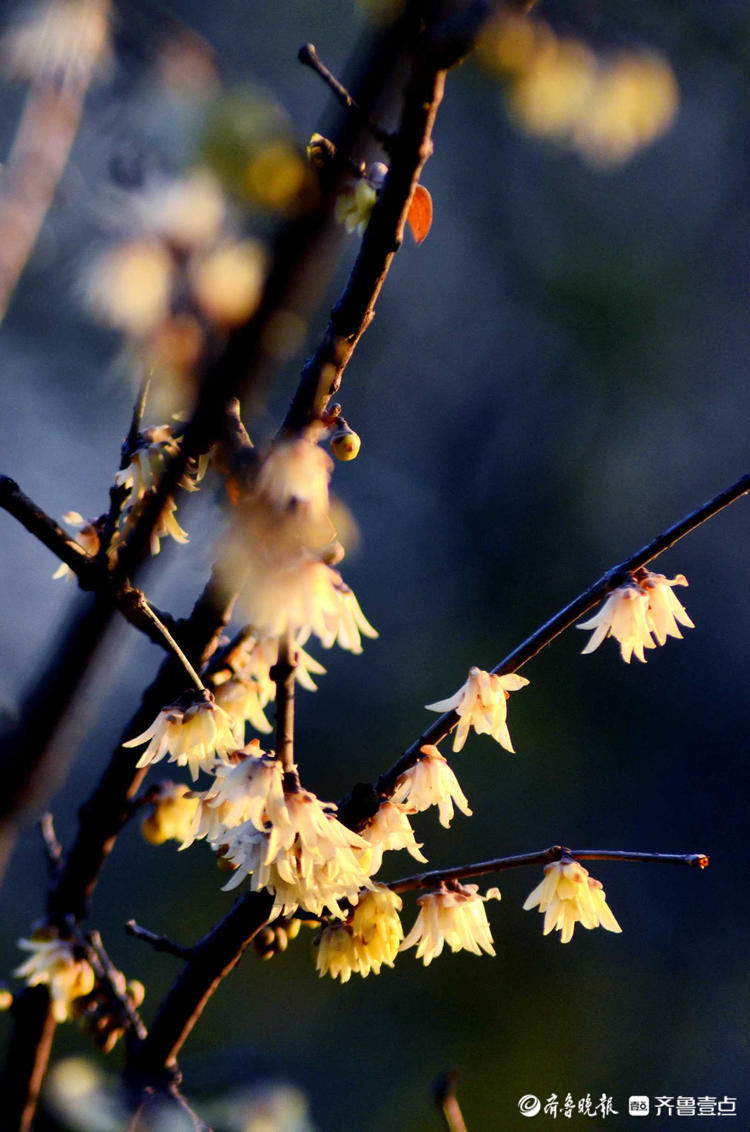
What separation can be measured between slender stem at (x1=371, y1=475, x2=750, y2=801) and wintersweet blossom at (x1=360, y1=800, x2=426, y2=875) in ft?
0.07

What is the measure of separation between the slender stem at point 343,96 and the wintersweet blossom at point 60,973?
102 cm

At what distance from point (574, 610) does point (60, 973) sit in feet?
2.59

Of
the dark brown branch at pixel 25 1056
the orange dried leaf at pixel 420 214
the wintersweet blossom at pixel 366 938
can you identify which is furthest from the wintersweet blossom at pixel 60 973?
the orange dried leaf at pixel 420 214

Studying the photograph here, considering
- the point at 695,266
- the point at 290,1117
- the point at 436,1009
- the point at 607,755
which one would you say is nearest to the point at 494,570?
the point at 607,755

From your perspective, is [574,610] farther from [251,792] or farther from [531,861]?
[251,792]

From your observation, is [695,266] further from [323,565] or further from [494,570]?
[323,565]

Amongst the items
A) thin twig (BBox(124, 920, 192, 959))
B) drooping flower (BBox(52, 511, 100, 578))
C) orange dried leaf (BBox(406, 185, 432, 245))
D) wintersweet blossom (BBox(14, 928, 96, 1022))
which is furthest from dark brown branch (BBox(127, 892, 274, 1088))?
orange dried leaf (BBox(406, 185, 432, 245))

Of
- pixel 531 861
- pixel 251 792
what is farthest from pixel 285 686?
pixel 531 861

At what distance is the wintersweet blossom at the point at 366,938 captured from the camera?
862 mm

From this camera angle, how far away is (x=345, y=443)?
0.81 meters

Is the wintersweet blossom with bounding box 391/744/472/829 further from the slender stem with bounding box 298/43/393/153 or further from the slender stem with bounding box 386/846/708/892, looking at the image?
the slender stem with bounding box 298/43/393/153

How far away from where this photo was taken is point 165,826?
115 cm

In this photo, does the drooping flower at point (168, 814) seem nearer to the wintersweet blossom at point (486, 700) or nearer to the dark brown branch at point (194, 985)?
the dark brown branch at point (194, 985)

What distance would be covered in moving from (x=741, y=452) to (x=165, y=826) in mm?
7290
